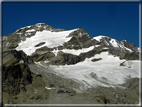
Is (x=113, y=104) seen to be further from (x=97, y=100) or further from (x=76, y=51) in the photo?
(x=76, y=51)

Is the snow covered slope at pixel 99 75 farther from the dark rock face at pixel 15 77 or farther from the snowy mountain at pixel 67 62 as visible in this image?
the dark rock face at pixel 15 77

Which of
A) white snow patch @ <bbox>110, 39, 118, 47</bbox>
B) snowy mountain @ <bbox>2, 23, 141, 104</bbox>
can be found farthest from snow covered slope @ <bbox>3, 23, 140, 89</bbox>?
white snow patch @ <bbox>110, 39, 118, 47</bbox>

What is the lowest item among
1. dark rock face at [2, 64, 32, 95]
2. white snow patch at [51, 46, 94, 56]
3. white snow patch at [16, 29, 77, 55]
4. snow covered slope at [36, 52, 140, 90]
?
snow covered slope at [36, 52, 140, 90]

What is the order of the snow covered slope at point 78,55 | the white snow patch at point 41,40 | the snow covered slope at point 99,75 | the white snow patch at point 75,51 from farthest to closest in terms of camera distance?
the white snow patch at point 41,40, the white snow patch at point 75,51, the snow covered slope at point 78,55, the snow covered slope at point 99,75

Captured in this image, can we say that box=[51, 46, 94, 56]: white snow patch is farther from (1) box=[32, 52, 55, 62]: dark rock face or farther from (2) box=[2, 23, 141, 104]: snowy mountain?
(1) box=[32, 52, 55, 62]: dark rock face

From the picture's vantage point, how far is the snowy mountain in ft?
61.8

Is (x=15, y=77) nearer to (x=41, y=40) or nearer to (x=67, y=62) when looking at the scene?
(x=67, y=62)

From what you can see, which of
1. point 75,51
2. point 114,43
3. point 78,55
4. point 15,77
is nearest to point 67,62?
point 78,55

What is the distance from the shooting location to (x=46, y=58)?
51375 millimetres

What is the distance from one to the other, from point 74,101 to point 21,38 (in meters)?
62.1

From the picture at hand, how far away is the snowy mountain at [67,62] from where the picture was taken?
18828 millimetres

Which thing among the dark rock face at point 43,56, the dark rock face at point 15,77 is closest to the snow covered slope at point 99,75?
the dark rock face at point 15,77

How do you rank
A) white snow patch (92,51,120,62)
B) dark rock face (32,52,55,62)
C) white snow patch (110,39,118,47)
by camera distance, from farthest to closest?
white snow patch (110,39,118,47)
white snow patch (92,51,120,62)
dark rock face (32,52,55,62)


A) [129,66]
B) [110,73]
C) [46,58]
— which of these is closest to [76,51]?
Result: [46,58]
